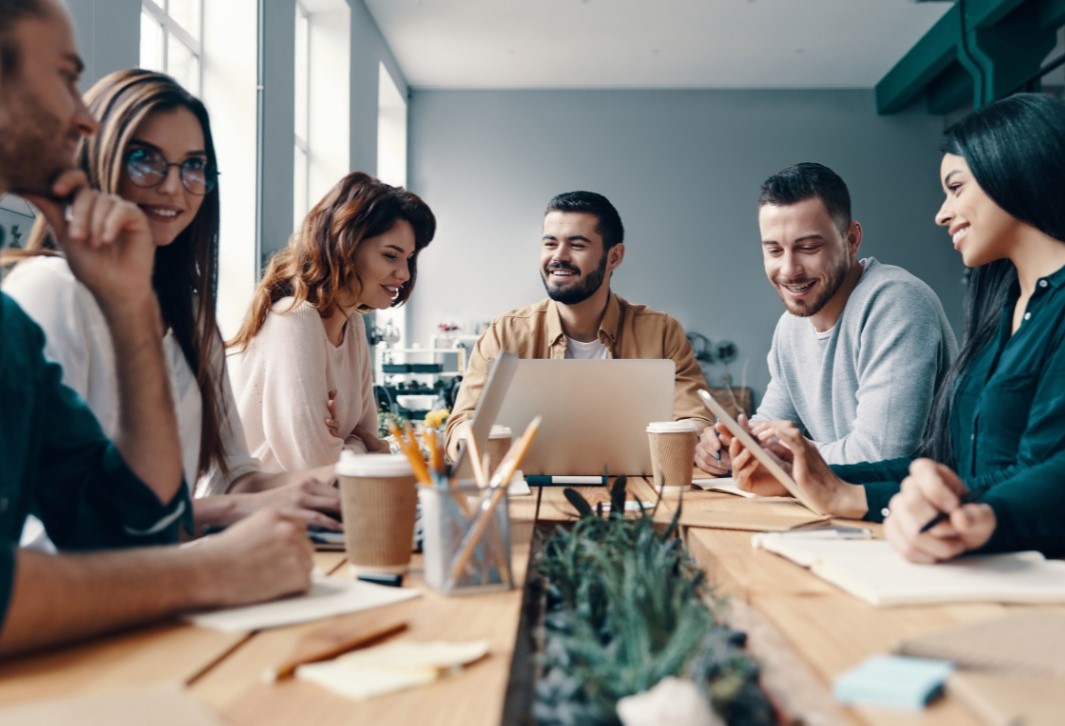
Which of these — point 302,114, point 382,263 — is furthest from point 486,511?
point 302,114

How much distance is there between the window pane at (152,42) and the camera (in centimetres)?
370

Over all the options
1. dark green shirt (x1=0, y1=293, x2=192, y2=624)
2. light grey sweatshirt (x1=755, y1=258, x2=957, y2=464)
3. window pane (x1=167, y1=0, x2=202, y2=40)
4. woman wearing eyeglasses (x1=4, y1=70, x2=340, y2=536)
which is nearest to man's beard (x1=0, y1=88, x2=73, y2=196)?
dark green shirt (x1=0, y1=293, x2=192, y2=624)

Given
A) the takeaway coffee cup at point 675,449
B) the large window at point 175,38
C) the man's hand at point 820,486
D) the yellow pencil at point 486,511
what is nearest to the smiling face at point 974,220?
the man's hand at point 820,486

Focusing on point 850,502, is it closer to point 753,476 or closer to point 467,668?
point 753,476

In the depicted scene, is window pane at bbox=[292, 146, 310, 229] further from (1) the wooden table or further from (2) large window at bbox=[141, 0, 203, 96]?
(1) the wooden table

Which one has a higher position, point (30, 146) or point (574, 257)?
point (574, 257)

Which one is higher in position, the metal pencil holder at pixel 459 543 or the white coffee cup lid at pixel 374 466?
the white coffee cup lid at pixel 374 466

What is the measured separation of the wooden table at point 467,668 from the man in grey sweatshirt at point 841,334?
1.15 metres

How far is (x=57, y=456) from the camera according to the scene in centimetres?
97

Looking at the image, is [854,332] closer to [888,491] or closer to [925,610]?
[888,491]

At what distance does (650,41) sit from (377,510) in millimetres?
6464

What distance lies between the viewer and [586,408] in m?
1.84

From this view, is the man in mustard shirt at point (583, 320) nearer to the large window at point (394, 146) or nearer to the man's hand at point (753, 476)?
the man's hand at point (753, 476)

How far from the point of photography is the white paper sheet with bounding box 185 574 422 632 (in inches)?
30.8
